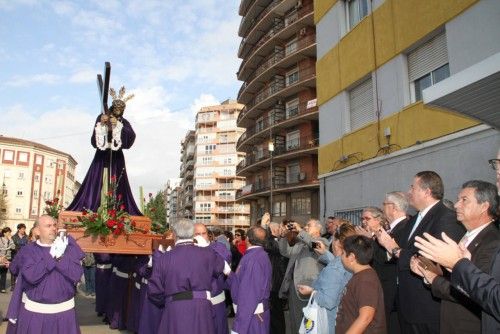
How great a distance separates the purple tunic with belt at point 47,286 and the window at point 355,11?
10.6 m

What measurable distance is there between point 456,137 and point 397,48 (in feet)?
10.2

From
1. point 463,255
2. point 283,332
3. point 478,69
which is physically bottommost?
point 283,332

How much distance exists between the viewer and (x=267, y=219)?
812cm

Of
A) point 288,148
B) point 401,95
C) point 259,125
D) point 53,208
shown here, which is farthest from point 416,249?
point 259,125

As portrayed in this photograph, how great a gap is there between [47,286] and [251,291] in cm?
245

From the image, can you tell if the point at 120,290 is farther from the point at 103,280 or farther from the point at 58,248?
the point at 58,248

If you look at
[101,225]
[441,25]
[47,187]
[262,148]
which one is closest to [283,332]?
[101,225]

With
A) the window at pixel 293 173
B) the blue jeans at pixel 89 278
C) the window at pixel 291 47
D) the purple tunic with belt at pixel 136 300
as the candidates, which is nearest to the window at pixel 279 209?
the window at pixel 293 173

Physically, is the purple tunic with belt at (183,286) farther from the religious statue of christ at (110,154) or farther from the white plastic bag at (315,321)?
the religious statue of christ at (110,154)

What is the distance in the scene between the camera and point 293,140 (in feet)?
118

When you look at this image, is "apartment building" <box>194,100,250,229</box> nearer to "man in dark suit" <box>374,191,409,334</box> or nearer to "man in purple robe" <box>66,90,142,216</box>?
"man in purple robe" <box>66,90,142,216</box>

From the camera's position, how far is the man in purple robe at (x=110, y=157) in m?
7.72

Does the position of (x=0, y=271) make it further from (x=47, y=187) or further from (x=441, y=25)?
(x=47, y=187)

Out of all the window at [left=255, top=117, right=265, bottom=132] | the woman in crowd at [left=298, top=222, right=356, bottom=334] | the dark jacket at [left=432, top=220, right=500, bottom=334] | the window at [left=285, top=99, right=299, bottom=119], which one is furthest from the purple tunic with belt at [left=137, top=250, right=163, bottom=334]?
the window at [left=255, top=117, right=265, bottom=132]
